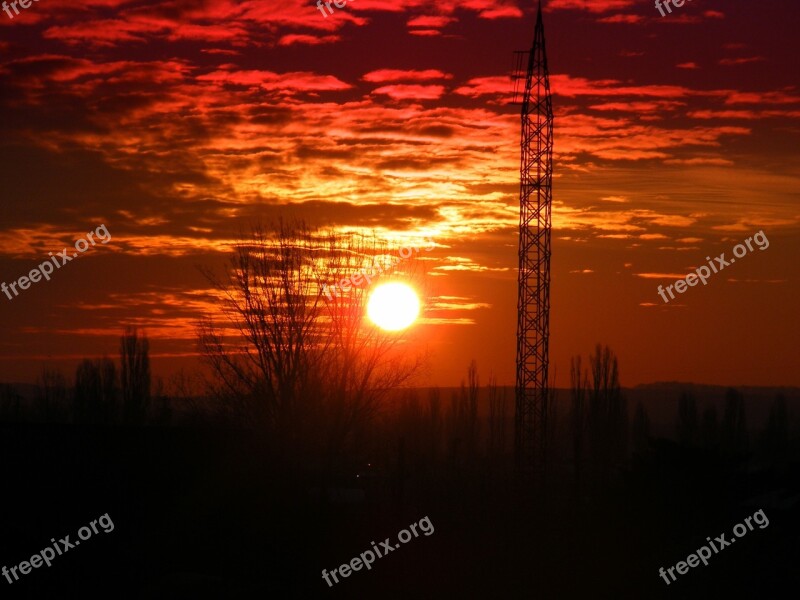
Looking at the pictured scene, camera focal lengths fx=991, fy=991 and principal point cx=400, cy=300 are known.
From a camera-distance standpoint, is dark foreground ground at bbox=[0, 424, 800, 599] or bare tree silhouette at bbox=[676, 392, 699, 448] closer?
dark foreground ground at bbox=[0, 424, 800, 599]

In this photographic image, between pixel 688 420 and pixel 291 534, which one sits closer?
pixel 291 534

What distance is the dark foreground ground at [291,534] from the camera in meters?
23.5

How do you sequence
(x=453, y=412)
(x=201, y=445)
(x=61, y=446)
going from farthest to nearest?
(x=453, y=412)
(x=201, y=445)
(x=61, y=446)

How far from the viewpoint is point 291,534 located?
2761 centimetres

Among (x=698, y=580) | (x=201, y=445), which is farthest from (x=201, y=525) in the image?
(x=698, y=580)

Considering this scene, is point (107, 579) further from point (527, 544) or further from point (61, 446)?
point (527, 544)

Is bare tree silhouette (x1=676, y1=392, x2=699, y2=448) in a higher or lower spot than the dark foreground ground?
lower

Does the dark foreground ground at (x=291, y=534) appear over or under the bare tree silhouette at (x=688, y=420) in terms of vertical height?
over

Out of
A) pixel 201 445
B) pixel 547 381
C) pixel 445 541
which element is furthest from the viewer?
pixel 547 381

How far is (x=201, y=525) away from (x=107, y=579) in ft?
10.3

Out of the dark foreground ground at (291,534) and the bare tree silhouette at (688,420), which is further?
the bare tree silhouette at (688,420)

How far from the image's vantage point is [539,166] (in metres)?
39.1

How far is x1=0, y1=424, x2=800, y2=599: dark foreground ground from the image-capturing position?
77.3ft

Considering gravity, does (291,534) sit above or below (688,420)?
above
